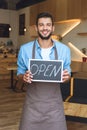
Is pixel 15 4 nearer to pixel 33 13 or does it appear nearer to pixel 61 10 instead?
pixel 33 13

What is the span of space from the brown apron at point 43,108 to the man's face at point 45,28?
0.17m

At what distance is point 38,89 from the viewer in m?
1.93

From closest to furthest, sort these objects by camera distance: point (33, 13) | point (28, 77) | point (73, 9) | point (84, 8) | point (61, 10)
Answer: point (28, 77) < point (84, 8) < point (73, 9) < point (61, 10) < point (33, 13)

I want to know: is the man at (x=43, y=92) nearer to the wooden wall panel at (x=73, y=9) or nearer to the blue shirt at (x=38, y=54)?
the blue shirt at (x=38, y=54)

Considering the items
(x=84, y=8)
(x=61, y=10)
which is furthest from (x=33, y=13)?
(x=84, y=8)

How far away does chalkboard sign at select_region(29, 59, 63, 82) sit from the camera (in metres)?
1.85

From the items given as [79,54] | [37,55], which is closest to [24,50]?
[37,55]

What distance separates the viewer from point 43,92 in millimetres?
1923

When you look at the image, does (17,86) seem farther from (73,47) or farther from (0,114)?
(0,114)

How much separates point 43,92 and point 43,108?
129 millimetres

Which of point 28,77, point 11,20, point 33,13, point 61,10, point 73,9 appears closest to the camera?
point 28,77

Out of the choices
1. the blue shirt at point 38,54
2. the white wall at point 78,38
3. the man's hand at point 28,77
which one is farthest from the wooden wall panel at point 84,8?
the man's hand at point 28,77

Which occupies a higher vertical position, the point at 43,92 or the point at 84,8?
the point at 84,8

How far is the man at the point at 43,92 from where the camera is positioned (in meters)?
1.92
